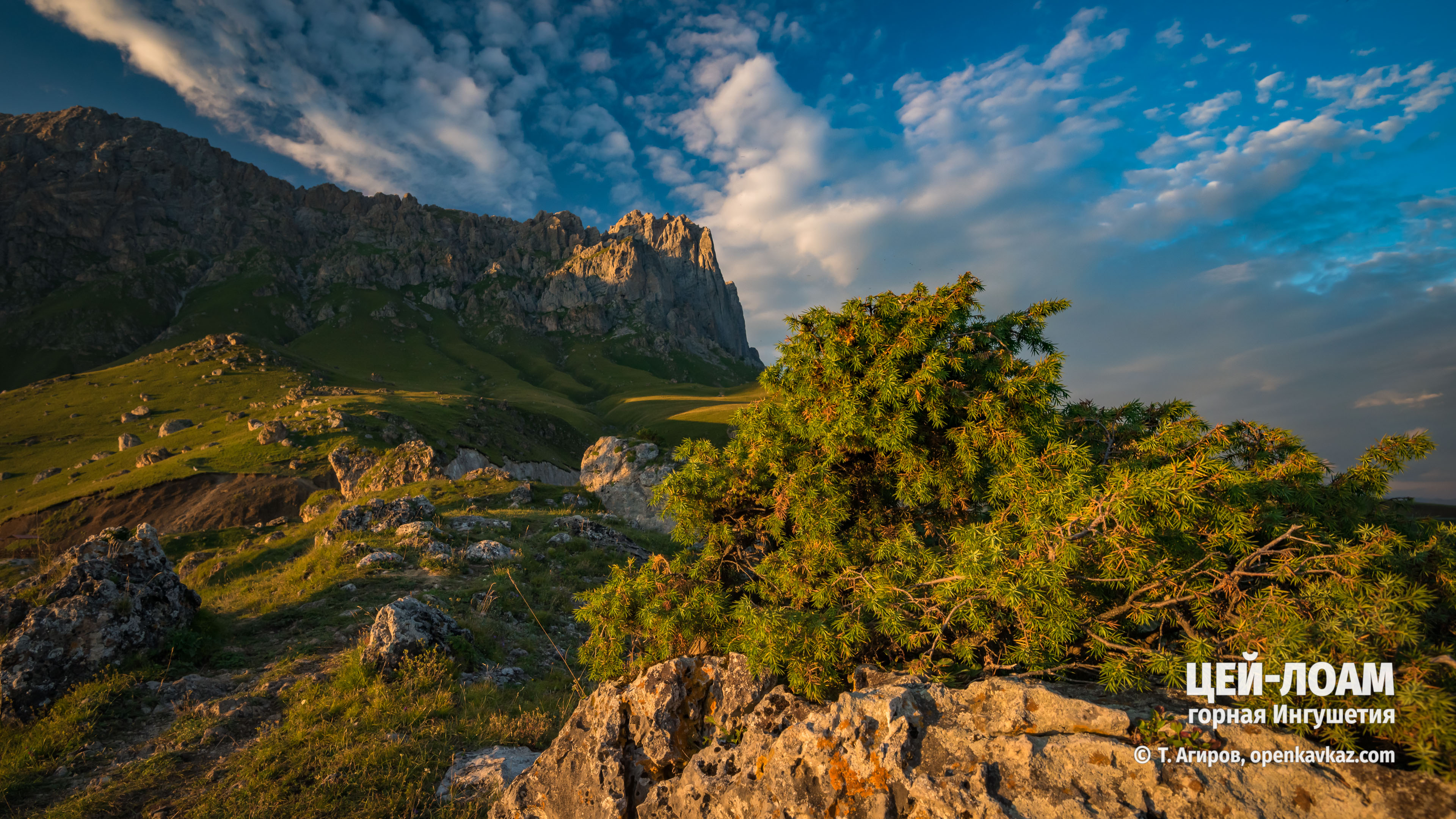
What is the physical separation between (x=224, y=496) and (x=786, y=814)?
68892mm

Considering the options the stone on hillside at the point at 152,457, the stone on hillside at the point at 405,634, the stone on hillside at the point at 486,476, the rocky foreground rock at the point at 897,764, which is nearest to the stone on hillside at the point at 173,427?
the stone on hillside at the point at 152,457

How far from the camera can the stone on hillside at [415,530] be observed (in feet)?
60.6

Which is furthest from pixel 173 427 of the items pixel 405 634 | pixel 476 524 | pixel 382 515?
pixel 405 634

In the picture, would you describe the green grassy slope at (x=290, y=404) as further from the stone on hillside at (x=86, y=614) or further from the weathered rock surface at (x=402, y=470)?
the stone on hillside at (x=86, y=614)

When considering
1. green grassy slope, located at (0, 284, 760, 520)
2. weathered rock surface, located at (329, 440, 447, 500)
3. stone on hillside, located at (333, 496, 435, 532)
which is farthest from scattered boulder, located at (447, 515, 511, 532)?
weathered rock surface, located at (329, 440, 447, 500)

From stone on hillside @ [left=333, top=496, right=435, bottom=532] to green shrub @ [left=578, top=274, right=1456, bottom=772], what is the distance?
18.8 m

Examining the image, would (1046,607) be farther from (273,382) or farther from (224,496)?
(273,382)

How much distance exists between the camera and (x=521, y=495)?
27.8 meters

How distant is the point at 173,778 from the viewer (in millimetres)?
7059

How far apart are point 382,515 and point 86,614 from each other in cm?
1066

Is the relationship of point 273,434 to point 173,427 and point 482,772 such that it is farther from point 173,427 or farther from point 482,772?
point 482,772

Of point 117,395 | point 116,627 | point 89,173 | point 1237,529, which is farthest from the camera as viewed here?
point 89,173

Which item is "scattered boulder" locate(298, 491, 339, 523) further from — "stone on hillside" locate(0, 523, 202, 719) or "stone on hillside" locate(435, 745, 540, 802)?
"stone on hillside" locate(435, 745, 540, 802)

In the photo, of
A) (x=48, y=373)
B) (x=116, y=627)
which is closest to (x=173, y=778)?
(x=116, y=627)
